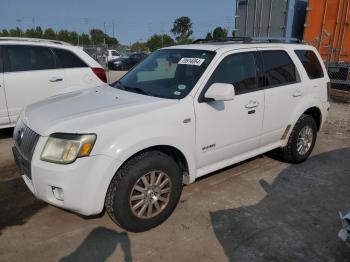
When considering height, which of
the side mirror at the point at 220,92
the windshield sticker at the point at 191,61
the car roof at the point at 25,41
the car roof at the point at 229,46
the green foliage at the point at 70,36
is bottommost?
the green foliage at the point at 70,36

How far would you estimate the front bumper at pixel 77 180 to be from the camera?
2.74 m

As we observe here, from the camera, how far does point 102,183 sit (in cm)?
282

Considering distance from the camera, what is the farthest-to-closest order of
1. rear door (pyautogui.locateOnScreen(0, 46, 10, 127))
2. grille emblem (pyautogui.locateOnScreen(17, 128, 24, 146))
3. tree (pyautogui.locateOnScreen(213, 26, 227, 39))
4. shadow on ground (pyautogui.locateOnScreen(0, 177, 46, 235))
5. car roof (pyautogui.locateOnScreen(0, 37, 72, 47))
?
1. tree (pyautogui.locateOnScreen(213, 26, 227, 39))
2. car roof (pyautogui.locateOnScreen(0, 37, 72, 47))
3. rear door (pyautogui.locateOnScreen(0, 46, 10, 127))
4. shadow on ground (pyautogui.locateOnScreen(0, 177, 46, 235))
5. grille emblem (pyautogui.locateOnScreen(17, 128, 24, 146))

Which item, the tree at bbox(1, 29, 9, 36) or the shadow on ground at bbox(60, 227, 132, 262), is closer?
the shadow on ground at bbox(60, 227, 132, 262)

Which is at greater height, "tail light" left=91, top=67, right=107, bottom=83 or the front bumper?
"tail light" left=91, top=67, right=107, bottom=83

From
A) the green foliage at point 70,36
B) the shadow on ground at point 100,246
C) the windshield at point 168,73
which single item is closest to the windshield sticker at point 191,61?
the windshield at point 168,73

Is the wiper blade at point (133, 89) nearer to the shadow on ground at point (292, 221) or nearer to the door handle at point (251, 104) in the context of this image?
the door handle at point (251, 104)

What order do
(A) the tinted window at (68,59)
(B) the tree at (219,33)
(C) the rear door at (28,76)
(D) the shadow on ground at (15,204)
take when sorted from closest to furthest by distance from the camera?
(D) the shadow on ground at (15,204) < (C) the rear door at (28,76) < (A) the tinted window at (68,59) < (B) the tree at (219,33)

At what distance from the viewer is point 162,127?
3.16 m

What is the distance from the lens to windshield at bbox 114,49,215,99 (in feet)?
11.8

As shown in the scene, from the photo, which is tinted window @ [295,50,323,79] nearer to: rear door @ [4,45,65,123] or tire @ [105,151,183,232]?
tire @ [105,151,183,232]

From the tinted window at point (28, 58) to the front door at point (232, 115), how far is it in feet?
12.2

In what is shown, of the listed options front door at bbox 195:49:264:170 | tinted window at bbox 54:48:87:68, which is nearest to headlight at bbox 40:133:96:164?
front door at bbox 195:49:264:170

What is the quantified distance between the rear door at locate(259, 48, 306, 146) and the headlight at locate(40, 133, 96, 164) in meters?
2.38
